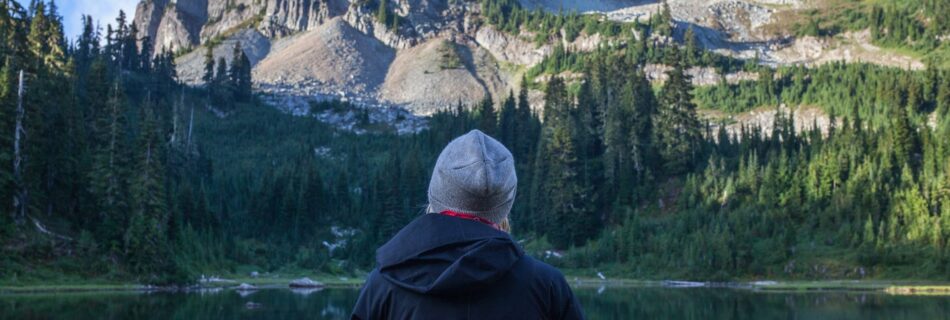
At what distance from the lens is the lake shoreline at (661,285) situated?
167ft

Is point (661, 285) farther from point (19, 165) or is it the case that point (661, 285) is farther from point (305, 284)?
point (19, 165)

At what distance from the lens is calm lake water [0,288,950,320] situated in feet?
107

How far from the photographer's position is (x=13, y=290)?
4394 centimetres

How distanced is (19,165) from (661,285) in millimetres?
45006

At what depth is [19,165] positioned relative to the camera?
54406 millimetres

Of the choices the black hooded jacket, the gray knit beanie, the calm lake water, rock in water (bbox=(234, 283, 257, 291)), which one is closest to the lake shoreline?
rock in water (bbox=(234, 283, 257, 291))

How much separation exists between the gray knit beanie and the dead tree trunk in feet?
179

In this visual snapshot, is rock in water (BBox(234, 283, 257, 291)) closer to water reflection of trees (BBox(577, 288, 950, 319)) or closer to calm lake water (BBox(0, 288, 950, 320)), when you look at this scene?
calm lake water (BBox(0, 288, 950, 320))

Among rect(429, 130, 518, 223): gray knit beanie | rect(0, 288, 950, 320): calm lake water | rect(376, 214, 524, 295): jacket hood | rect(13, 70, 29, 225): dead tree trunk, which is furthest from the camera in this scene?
rect(13, 70, 29, 225): dead tree trunk

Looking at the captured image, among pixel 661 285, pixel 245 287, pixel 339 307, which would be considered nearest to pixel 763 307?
pixel 339 307

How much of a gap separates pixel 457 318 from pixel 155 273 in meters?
54.9

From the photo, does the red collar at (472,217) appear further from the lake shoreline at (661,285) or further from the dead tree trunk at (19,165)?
the dead tree trunk at (19,165)

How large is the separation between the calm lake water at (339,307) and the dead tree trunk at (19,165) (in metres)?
11.5

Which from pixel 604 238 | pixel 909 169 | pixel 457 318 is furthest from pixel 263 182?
pixel 457 318
